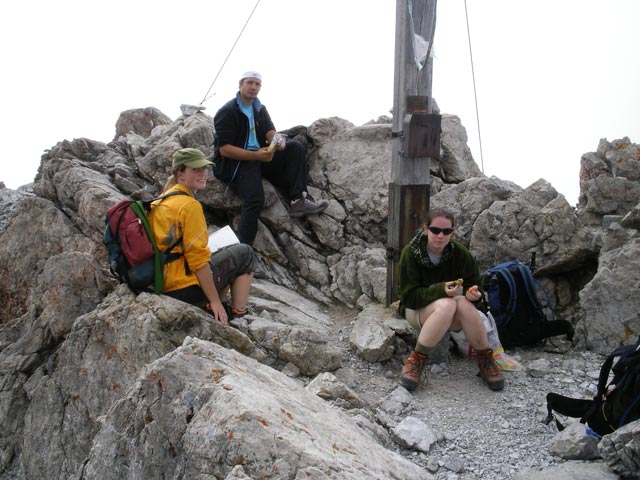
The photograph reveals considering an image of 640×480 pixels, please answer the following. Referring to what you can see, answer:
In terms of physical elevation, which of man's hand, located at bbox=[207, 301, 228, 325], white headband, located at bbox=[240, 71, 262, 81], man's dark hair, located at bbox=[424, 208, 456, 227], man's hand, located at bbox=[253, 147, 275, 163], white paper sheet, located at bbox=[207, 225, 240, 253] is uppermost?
white headband, located at bbox=[240, 71, 262, 81]

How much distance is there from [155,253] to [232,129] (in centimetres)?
357

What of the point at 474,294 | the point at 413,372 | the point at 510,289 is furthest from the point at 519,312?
the point at 413,372

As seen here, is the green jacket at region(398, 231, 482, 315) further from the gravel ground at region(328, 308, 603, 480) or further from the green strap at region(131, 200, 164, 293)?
the green strap at region(131, 200, 164, 293)

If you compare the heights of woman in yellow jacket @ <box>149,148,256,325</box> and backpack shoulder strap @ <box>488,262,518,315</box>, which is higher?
woman in yellow jacket @ <box>149,148,256,325</box>

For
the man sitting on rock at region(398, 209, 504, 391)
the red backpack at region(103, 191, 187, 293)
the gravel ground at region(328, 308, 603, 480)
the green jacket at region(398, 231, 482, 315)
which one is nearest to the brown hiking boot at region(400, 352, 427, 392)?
the man sitting on rock at region(398, 209, 504, 391)

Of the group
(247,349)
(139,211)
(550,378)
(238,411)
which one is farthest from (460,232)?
(238,411)

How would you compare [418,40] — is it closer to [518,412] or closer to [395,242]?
[395,242]

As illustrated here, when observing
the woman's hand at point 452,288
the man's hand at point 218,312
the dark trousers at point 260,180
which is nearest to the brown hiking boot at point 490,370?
the woman's hand at point 452,288

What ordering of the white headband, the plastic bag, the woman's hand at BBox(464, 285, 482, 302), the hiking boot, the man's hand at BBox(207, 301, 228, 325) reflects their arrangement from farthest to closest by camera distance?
the hiking boot < the white headband < the plastic bag < the woman's hand at BBox(464, 285, 482, 302) < the man's hand at BBox(207, 301, 228, 325)

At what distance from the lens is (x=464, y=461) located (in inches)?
187

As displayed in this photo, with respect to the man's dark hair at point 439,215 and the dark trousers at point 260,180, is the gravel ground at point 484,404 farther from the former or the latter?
the dark trousers at point 260,180

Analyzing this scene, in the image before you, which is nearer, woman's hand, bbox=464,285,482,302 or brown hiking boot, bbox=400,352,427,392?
woman's hand, bbox=464,285,482,302

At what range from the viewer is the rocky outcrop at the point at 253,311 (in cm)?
315

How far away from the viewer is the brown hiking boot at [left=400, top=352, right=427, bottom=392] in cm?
603
